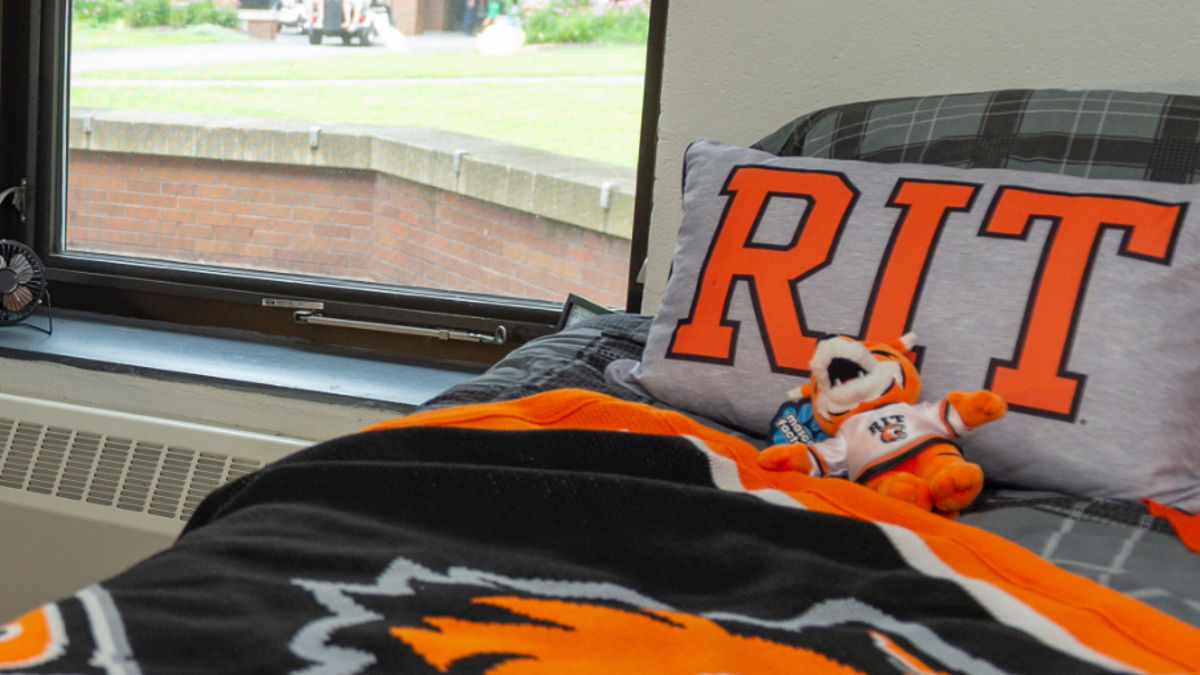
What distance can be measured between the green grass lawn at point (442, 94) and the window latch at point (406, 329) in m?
0.32

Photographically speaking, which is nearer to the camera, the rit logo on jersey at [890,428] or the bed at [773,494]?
the bed at [773,494]

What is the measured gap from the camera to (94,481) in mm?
1508

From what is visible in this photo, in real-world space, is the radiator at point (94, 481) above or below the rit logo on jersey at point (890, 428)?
below

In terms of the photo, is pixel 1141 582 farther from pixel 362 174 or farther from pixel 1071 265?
pixel 362 174

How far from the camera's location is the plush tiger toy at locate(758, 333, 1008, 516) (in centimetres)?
80

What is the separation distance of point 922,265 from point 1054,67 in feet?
1.95

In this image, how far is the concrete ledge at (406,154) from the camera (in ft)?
5.68

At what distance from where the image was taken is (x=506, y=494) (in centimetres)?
69

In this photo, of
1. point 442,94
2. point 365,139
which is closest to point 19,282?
point 365,139

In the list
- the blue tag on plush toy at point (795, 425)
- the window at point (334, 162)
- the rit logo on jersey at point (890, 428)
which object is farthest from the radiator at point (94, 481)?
the rit logo on jersey at point (890, 428)

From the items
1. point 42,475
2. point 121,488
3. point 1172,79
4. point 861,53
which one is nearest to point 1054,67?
point 1172,79

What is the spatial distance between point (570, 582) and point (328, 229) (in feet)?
4.53

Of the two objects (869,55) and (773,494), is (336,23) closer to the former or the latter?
(869,55)

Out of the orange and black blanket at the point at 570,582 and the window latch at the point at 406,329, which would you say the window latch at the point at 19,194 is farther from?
the orange and black blanket at the point at 570,582
